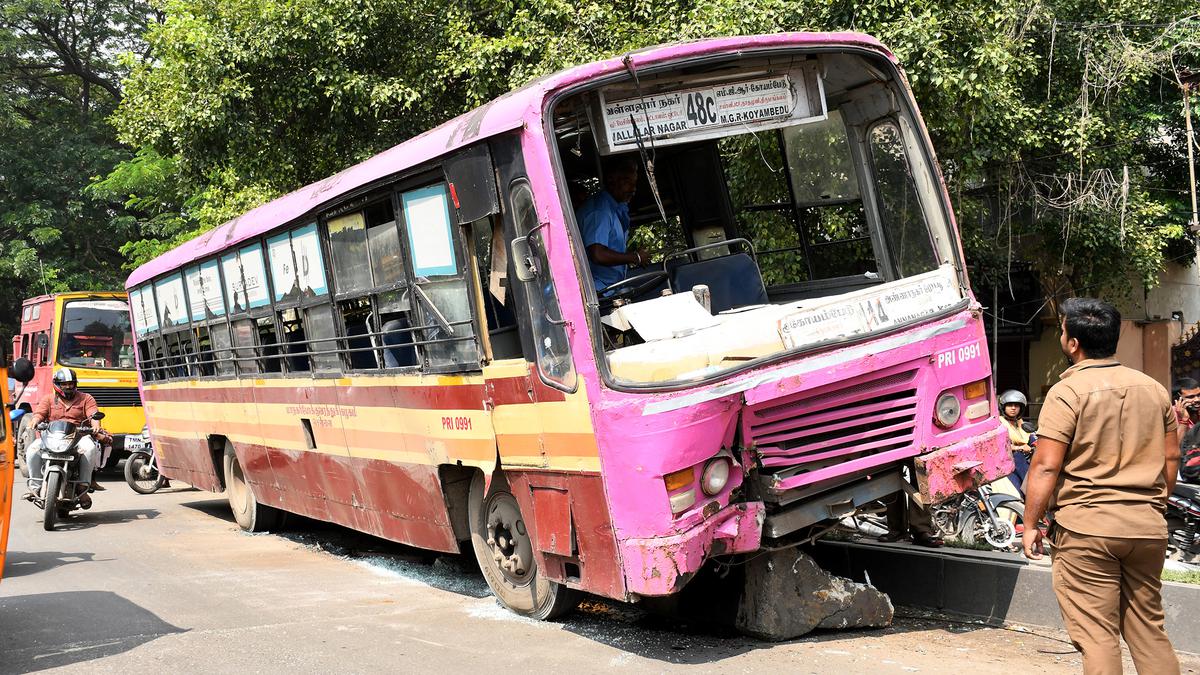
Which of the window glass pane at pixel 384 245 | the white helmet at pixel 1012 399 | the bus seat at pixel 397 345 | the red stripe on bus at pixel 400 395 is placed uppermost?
the window glass pane at pixel 384 245

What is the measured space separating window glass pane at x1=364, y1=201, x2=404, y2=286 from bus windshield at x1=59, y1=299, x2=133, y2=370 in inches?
493

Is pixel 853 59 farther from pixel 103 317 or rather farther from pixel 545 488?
pixel 103 317

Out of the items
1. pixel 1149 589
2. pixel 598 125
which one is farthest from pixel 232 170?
Result: pixel 1149 589

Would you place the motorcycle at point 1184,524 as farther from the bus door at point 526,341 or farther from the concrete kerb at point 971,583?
the bus door at point 526,341

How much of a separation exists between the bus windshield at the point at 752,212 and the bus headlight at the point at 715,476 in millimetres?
417

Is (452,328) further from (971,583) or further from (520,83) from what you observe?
(520,83)

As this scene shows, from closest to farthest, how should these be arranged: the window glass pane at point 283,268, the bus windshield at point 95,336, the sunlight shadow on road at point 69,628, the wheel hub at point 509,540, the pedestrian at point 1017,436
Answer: the sunlight shadow on road at point 69,628
the wheel hub at point 509,540
the window glass pane at point 283,268
the pedestrian at point 1017,436
the bus windshield at point 95,336

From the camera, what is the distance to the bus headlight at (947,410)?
5.92m

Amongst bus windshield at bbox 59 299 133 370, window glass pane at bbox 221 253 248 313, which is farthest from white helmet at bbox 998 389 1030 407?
bus windshield at bbox 59 299 133 370

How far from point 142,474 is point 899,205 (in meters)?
12.1

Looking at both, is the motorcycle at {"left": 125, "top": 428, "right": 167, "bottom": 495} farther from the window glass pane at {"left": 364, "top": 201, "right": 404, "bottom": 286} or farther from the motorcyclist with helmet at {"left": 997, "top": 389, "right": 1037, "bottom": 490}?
the motorcyclist with helmet at {"left": 997, "top": 389, "right": 1037, "bottom": 490}

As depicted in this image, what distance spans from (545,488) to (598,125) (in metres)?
1.92

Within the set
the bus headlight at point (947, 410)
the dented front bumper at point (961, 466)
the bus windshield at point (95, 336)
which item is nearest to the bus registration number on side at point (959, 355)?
the bus headlight at point (947, 410)

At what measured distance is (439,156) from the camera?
6410 millimetres
